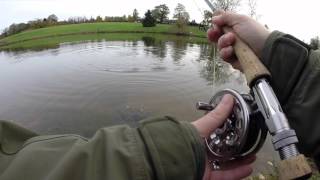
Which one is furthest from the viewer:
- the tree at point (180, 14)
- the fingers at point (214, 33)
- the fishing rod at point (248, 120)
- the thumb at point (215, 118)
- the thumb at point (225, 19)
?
the tree at point (180, 14)

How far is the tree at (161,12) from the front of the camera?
8869cm

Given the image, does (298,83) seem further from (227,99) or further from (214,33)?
(214,33)

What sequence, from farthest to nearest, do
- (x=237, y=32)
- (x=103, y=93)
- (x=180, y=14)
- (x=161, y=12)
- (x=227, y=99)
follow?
(x=161, y=12) → (x=180, y=14) → (x=103, y=93) → (x=237, y=32) → (x=227, y=99)

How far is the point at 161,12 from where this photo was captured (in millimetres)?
90062

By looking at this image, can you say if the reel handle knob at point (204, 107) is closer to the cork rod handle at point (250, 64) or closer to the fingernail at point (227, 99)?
the fingernail at point (227, 99)

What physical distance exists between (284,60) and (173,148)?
1.06 metres

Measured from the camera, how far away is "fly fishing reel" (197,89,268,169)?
61.7 inches

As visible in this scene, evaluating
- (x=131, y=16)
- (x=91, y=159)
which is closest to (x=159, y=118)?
(x=91, y=159)

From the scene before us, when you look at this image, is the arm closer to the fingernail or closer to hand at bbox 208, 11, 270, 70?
the fingernail

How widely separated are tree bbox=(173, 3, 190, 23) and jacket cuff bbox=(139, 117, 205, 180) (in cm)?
8118

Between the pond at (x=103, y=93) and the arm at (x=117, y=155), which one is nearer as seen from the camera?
the arm at (x=117, y=155)

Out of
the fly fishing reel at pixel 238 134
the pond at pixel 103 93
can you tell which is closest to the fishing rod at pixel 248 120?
→ the fly fishing reel at pixel 238 134

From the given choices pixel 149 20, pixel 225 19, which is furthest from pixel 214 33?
pixel 149 20

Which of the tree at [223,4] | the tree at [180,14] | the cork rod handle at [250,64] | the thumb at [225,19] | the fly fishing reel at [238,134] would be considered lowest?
the fly fishing reel at [238,134]
